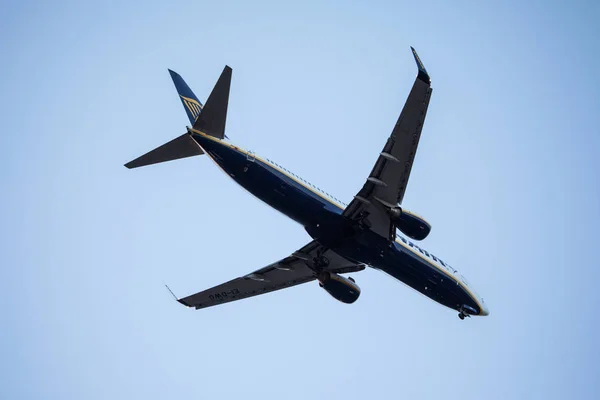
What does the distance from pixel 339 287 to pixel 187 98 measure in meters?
13.9

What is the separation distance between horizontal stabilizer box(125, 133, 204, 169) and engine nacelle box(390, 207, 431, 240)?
10.3m

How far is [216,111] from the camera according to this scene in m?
33.6

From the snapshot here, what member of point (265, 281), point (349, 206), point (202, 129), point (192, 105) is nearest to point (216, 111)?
point (202, 129)

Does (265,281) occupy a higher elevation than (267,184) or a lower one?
lower

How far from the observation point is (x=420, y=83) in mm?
29781

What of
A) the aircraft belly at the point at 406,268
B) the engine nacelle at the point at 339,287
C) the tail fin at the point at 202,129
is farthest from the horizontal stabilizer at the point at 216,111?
the engine nacelle at the point at 339,287

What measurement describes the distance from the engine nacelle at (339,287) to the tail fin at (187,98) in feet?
38.9

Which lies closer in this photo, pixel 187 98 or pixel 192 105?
pixel 192 105

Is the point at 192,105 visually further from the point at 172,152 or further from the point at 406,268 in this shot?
the point at 406,268

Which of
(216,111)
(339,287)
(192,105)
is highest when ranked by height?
(192,105)

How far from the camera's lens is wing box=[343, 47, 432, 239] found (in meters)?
30.2

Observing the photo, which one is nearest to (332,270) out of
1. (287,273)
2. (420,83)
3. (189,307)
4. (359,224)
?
(287,273)

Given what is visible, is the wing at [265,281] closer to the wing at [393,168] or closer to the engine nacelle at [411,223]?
the wing at [393,168]

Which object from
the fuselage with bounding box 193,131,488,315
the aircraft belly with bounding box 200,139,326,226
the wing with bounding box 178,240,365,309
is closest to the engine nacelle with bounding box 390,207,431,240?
the fuselage with bounding box 193,131,488,315
